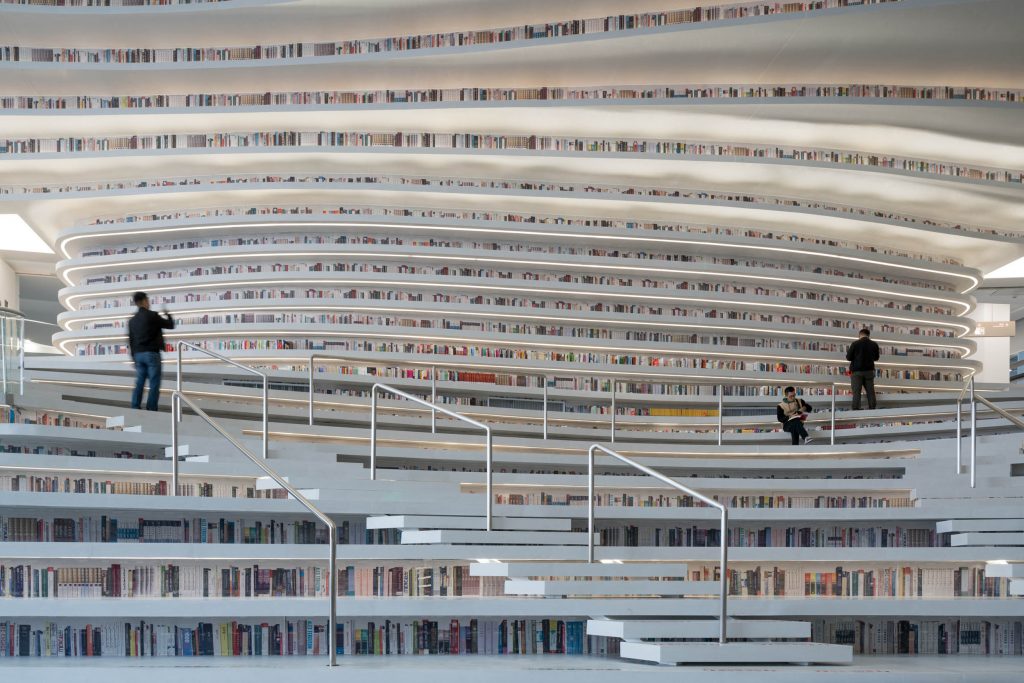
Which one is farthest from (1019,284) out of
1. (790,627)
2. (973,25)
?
(790,627)

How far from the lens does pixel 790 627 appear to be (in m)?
5.95

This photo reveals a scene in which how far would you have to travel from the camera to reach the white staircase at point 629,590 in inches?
225

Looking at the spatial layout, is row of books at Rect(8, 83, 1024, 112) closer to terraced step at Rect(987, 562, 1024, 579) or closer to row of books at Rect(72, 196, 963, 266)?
row of books at Rect(72, 196, 963, 266)

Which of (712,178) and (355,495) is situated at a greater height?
(712,178)

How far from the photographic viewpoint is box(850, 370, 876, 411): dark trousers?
10992 millimetres

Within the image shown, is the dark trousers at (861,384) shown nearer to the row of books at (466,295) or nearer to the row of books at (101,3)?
the row of books at (466,295)

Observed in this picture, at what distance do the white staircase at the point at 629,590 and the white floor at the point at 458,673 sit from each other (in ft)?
0.34

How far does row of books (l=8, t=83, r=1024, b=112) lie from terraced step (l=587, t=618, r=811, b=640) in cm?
525

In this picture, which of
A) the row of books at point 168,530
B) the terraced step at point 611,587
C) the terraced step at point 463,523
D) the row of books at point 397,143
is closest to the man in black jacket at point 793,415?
the row of books at point 397,143

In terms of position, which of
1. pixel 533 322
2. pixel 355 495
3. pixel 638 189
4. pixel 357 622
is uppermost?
pixel 638 189

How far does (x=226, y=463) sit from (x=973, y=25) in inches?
245

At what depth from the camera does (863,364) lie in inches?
432

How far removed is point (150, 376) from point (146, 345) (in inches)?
10.0

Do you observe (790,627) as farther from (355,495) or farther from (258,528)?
(258,528)
